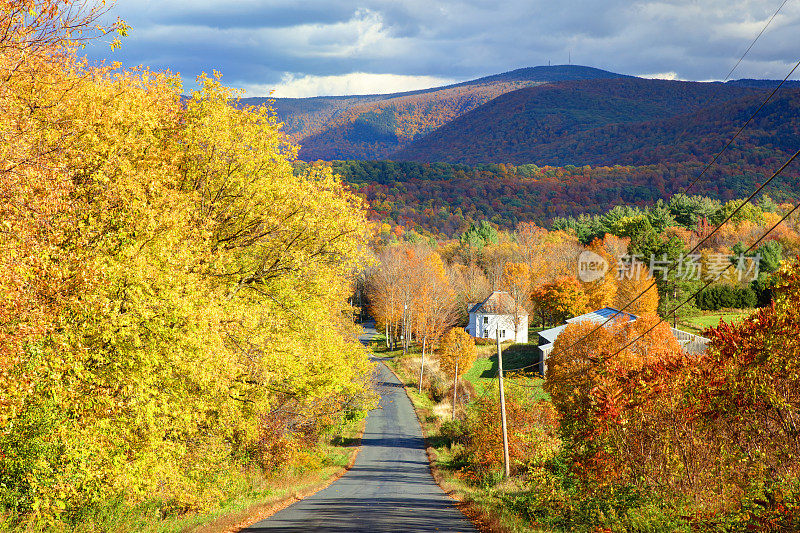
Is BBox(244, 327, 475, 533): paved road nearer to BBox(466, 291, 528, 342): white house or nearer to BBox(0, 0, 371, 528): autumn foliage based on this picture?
BBox(0, 0, 371, 528): autumn foliage

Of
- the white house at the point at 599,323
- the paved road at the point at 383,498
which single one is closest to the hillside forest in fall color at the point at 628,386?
the paved road at the point at 383,498

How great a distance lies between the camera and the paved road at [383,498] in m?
16.6

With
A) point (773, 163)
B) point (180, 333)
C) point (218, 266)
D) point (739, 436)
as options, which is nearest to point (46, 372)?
point (180, 333)

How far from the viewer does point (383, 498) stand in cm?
2392

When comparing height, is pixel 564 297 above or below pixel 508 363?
above

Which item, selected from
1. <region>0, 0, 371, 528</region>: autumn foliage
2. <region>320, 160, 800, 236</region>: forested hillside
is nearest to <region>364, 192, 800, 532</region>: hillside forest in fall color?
<region>0, 0, 371, 528</region>: autumn foliage

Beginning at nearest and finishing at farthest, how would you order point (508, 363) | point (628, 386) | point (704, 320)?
1. point (628, 386)
2. point (508, 363)
3. point (704, 320)

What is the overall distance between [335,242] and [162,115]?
609cm

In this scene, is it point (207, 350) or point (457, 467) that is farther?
point (457, 467)

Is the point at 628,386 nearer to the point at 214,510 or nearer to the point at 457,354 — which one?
the point at 214,510

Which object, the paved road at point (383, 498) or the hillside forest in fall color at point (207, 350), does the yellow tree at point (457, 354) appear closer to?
the paved road at point (383, 498)

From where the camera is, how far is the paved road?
1664 cm

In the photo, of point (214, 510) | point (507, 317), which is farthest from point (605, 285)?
point (214, 510)

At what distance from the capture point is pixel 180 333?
11680 mm
